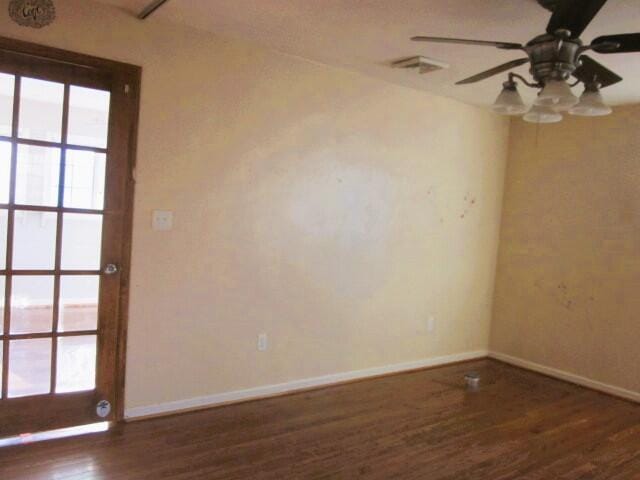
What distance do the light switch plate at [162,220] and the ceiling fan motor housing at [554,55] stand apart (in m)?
2.09

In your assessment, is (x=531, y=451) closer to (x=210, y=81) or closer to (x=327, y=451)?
(x=327, y=451)

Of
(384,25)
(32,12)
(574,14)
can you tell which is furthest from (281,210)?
(574,14)

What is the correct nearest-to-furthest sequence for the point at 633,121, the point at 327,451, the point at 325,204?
the point at 327,451 → the point at 325,204 → the point at 633,121

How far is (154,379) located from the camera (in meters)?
3.10

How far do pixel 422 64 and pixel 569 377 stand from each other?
2.87 metres

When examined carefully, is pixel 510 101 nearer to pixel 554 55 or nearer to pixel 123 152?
pixel 554 55

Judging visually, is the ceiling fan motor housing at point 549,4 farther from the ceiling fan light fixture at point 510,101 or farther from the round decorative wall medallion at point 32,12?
the round decorative wall medallion at point 32,12

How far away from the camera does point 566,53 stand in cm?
206

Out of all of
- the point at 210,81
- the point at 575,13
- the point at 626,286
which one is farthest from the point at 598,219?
the point at 210,81

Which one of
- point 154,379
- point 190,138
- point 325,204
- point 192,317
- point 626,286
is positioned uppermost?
point 190,138

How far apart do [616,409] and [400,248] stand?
1.94m

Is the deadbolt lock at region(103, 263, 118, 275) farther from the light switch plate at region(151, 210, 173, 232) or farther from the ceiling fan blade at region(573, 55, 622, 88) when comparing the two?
the ceiling fan blade at region(573, 55, 622, 88)

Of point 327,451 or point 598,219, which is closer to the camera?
point 327,451

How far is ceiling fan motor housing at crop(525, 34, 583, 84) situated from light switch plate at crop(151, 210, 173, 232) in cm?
209
